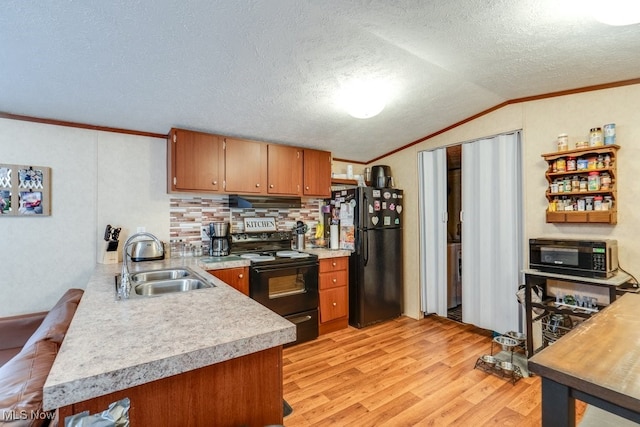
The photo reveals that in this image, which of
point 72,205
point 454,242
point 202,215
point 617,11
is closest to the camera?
point 617,11

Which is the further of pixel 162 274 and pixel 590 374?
pixel 162 274

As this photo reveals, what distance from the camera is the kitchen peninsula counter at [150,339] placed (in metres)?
0.79

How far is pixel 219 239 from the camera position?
10.3ft

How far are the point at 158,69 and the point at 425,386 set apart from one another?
2.95m

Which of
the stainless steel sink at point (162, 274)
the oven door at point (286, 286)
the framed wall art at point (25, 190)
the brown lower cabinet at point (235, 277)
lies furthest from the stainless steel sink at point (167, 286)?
the framed wall art at point (25, 190)

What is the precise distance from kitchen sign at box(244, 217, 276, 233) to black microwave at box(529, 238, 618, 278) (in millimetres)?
2564

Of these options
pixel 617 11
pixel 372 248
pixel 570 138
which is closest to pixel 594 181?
pixel 570 138

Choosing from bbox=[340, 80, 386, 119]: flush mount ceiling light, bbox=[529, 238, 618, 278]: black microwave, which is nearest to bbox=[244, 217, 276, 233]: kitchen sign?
bbox=[340, 80, 386, 119]: flush mount ceiling light

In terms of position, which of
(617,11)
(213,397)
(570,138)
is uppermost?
(617,11)

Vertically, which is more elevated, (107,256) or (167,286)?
(107,256)

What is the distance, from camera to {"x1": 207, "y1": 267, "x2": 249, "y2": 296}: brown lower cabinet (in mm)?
2713

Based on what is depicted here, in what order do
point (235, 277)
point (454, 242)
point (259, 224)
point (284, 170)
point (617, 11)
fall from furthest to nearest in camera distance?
point (454, 242), point (259, 224), point (284, 170), point (235, 277), point (617, 11)

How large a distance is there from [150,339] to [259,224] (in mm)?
2493

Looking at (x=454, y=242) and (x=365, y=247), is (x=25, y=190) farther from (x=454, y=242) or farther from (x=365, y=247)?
(x=454, y=242)
